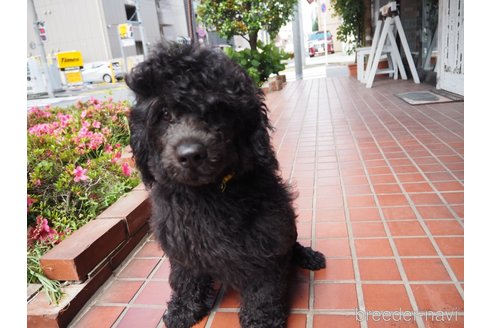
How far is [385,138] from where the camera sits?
4.43m

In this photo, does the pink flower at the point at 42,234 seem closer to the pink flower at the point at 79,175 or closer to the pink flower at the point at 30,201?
the pink flower at the point at 30,201

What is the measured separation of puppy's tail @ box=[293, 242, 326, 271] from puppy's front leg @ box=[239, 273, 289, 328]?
0.46 metres

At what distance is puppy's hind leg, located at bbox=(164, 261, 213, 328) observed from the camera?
1845 mm

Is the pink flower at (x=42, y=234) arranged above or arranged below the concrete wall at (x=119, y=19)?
below

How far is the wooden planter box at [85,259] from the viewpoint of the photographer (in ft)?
6.29

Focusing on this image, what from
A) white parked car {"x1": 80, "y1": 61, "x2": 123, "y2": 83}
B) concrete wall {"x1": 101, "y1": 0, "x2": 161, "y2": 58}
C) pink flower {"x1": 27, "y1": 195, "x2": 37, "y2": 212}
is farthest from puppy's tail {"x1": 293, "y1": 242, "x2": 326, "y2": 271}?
concrete wall {"x1": 101, "y1": 0, "x2": 161, "y2": 58}

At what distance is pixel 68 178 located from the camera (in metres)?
2.73

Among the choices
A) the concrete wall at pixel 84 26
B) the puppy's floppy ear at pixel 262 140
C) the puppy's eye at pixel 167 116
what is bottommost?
the puppy's floppy ear at pixel 262 140

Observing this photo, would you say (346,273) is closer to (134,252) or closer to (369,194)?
(369,194)

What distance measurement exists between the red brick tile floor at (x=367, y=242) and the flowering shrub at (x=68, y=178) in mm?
543

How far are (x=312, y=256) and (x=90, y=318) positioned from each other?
1353 mm

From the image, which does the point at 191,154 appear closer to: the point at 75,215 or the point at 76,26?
the point at 75,215

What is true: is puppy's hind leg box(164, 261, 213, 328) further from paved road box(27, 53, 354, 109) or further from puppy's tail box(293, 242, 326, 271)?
paved road box(27, 53, 354, 109)

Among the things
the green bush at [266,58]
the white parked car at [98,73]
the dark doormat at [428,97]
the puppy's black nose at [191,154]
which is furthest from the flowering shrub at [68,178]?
the white parked car at [98,73]
